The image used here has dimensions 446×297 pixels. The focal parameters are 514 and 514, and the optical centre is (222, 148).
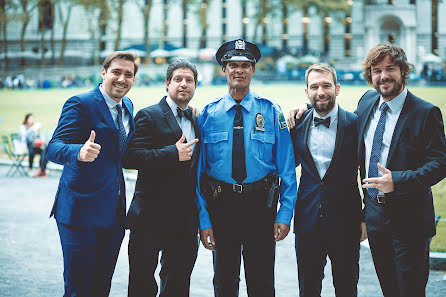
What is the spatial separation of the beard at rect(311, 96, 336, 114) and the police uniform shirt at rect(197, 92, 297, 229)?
0.95ft

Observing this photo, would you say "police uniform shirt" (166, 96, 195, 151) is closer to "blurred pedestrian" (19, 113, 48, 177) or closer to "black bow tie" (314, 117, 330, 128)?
"black bow tie" (314, 117, 330, 128)

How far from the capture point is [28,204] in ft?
34.1

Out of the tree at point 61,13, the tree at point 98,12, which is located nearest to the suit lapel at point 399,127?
the tree at point 98,12

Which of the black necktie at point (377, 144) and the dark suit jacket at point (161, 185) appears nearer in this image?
the black necktie at point (377, 144)

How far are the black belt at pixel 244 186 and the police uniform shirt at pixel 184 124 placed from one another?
1.32 feet

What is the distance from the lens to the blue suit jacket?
12.5ft

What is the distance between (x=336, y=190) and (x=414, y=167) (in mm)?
630

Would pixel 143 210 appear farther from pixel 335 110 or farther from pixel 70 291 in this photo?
pixel 335 110

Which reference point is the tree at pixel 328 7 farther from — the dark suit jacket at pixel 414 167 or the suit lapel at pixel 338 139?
the dark suit jacket at pixel 414 167

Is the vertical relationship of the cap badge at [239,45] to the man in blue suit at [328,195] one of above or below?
above

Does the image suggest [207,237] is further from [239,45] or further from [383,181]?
[239,45]

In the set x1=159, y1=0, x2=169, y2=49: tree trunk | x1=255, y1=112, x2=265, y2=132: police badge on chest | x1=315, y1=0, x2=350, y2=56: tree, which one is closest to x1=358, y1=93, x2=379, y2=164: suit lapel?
x1=255, y1=112, x2=265, y2=132: police badge on chest

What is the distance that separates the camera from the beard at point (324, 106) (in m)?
4.08

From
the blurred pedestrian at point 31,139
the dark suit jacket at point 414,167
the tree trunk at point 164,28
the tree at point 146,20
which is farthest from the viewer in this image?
the tree trunk at point 164,28
